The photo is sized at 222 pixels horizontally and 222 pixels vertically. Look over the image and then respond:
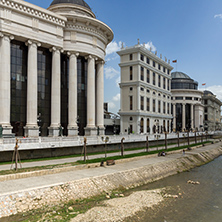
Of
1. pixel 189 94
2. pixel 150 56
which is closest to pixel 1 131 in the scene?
pixel 150 56

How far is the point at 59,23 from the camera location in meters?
47.3

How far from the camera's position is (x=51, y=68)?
49.0m

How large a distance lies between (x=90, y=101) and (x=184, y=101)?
8598 cm

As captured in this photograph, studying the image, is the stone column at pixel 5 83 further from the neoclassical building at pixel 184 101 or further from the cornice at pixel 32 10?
the neoclassical building at pixel 184 101

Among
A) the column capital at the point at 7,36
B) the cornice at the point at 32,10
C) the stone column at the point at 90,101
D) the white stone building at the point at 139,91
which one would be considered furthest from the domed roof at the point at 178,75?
the column capital at the point at 7,36

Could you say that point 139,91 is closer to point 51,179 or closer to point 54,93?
point 54,93

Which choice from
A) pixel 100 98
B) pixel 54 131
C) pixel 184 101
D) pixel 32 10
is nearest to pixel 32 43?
pixel 32 10

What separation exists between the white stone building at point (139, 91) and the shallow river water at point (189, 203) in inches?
1790

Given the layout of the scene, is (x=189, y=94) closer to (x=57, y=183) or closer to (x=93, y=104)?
(x=93, y=104)

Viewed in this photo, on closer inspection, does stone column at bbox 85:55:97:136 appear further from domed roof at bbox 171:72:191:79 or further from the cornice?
domed roof at bbox 171:72:191:79

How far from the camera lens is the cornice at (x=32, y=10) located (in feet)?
132

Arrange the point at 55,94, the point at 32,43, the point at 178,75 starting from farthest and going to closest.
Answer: the point at 178,75, the point at 55,94, the point at 32,43

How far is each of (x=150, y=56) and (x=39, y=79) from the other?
48.8 metres

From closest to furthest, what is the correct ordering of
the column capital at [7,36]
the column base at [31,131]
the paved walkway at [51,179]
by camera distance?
the paved walkway at [51,179], the column capital at [7,36], the column base at [31,131]
